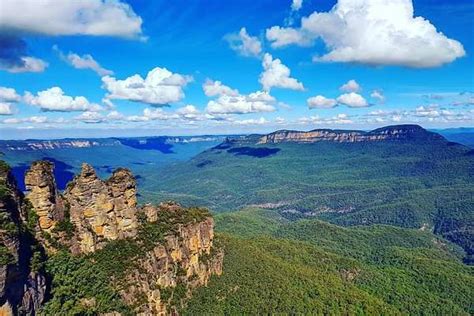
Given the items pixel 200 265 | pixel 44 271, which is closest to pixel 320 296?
pixel 200 265

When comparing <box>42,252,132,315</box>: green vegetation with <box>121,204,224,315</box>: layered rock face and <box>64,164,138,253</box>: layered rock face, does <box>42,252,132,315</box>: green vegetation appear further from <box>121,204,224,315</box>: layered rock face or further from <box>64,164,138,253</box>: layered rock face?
<box>64,164,138,253</box>: layered rock face

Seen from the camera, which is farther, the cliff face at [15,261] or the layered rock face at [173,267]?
the layered rock face at [173,267]

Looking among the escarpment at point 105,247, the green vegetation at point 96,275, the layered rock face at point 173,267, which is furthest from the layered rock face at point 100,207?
the layered rock face at point 173,267

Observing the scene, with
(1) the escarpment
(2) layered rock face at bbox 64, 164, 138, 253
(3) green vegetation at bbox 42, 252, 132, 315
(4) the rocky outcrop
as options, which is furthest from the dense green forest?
(4) the rocky outcrop

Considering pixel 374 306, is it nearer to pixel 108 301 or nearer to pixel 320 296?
pixel 320 296

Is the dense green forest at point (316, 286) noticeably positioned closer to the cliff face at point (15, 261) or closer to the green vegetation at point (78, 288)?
the green vegetation at point (78, 288)

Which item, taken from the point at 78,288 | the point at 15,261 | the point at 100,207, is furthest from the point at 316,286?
the point at 15,261
